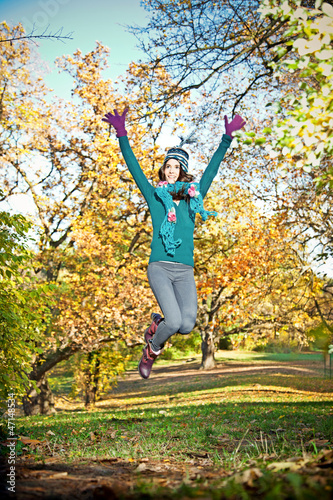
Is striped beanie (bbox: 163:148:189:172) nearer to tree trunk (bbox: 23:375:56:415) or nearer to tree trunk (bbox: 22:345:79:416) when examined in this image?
tree trunk (bbox: 22:345:79:416)

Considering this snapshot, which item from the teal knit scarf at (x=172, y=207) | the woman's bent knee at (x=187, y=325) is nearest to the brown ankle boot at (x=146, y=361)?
the woman's bent knee at (x=187, y=325)

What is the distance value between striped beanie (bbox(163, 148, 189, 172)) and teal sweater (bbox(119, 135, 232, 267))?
0.81 feet

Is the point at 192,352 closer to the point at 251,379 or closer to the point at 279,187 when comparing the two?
the point at 251,379

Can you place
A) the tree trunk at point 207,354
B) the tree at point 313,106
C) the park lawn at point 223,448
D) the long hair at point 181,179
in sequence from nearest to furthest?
1. the park lawn at point 223,448
2. the tree at point 313,106
3. the long hair at point 181,179
4. the tree trunk at point 207,354

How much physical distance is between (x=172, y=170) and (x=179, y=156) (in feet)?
0.52

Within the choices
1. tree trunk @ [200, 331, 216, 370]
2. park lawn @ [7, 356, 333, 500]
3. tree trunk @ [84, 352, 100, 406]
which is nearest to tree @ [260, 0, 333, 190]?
park lawn @ [7, 356, 333, 500]

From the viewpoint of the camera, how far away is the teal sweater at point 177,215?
154 inches

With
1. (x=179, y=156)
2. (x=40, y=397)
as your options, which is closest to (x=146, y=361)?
(x=179, y=156)

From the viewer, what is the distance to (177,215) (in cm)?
405

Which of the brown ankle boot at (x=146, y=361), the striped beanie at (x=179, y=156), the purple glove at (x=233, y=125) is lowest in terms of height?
the brown ankle boot at (x=146, y=361)

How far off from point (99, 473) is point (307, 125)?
2.57m

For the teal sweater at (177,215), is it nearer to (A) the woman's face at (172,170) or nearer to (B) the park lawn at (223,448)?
(A) the woman's face at (172,170)

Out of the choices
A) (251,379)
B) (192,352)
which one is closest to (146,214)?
(251,379)

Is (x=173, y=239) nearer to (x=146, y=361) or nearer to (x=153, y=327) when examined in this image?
(x=153, y=327)
